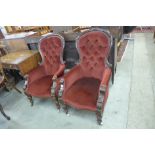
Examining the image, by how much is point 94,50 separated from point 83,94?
2.10 ft

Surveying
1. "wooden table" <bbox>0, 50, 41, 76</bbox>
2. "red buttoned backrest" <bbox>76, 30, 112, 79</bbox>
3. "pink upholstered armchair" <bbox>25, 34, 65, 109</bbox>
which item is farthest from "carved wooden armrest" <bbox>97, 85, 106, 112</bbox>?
"wooden table" <bbox>0, 50, 41, 76</bbox>

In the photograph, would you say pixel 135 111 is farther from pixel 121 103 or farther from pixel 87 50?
pixel 87 50

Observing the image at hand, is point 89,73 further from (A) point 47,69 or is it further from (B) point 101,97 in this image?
(A) point 47,69

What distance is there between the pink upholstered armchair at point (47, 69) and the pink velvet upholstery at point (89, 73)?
26 cm

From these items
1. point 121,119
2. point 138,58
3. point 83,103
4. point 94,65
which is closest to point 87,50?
point 94,65

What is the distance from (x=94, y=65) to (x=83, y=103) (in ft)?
2.10

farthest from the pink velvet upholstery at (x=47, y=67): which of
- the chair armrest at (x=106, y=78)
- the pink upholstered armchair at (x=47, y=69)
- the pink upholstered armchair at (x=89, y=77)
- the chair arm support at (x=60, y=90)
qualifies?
the chair armrest at (x=106, y=78)

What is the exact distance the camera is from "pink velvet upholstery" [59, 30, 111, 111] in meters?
1.79

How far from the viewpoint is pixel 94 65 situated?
2.13 meters

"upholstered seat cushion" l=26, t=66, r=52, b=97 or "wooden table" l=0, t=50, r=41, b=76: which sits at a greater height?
"wooden table" l=0, t=50, r=41, b=76

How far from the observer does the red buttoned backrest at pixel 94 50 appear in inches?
77.0

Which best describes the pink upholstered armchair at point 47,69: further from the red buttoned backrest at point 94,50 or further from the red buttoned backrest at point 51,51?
the red buttoned backrest at point 94,50

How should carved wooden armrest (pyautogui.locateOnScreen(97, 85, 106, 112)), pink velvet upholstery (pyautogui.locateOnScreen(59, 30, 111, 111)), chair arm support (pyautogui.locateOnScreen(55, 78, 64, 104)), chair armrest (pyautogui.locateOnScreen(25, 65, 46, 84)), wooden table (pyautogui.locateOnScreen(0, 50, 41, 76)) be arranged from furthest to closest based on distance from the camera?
1. wooden table (pyautogui.locateOnScreen(0, 50, 41, 76))
2. chair armrest (pyautogui.locateOnScreen(25, 65, 46, 84))
3. chair arm support (pyautogui.locateOnScreen(55, 78, 64, 104))
4. pink velvet upholstery (pyautogui.locateOnScreen(59, 30, 111, 111))
5. carved wooden armrest (pyautogui.locateOnScreen(97, 85, 106, 112))

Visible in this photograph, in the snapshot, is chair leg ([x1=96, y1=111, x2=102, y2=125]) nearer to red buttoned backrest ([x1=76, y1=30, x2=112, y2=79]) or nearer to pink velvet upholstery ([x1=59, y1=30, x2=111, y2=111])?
pink velvet upholstery ([x1=59, y1=30, x2=111, y2=111])
